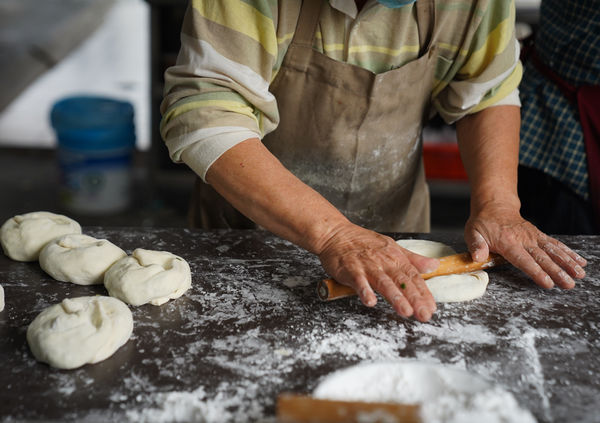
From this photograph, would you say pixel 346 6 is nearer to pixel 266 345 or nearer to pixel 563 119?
pixel 266 345

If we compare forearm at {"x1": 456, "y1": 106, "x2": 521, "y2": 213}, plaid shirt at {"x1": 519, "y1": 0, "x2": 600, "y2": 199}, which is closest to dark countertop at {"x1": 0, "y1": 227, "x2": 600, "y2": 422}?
forearm at {"x1": 456, "y1": 106, "x2": 521, "y2": 213}

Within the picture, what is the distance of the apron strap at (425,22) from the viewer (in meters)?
1.73

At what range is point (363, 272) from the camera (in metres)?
1.43

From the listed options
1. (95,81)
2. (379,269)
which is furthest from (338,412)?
(95,81)

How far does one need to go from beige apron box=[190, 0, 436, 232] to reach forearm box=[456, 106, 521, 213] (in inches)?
7.8

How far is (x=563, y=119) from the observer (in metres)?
2.30

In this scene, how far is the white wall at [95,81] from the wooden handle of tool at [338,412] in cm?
427

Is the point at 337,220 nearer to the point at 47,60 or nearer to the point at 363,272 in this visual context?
the point at 363,272

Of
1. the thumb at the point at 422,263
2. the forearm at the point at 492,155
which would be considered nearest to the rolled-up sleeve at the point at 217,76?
the thumb at the point at 422,263

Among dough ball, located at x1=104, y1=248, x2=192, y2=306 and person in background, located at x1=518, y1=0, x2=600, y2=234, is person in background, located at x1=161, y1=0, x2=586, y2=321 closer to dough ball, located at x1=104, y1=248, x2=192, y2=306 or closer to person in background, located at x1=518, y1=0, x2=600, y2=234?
dough ball, located at x1=104, y1=248, x2=192, y2=306

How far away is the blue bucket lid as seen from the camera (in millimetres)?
3857

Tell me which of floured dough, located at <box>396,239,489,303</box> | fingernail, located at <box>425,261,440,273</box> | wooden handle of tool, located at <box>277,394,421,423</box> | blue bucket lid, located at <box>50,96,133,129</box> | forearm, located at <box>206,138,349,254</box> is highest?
forearm, located at <box>206,138,349,254</box>

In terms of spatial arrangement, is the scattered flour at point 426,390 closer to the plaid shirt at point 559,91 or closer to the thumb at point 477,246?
the thumb at point 477,246

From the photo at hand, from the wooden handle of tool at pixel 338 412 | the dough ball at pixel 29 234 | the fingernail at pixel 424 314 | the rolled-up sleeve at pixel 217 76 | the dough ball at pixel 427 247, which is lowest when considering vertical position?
the dough ball at pixel 29 234
